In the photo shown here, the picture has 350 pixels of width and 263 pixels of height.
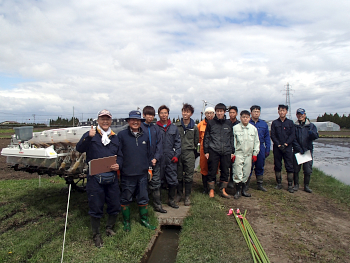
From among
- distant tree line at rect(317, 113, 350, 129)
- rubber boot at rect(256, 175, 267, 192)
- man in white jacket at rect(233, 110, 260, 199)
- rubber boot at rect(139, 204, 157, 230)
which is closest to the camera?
rubber boot at rect(139, 204, 157, 230)

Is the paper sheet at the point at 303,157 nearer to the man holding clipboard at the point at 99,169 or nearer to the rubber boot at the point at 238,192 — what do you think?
the rubber boot at the point at 238,192

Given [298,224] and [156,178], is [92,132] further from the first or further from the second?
[298,224]

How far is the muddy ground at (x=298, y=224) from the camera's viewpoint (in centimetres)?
355

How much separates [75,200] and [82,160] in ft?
6.51

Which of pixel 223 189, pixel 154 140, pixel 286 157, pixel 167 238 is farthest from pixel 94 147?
pixel 286 157

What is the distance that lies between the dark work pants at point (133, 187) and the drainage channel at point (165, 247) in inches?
28.4

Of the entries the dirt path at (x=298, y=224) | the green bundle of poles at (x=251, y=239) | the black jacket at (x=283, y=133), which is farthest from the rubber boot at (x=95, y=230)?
the black jacket at (x=283, y=133)

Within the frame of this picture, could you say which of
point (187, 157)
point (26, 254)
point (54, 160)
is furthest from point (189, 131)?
point (26, 254)

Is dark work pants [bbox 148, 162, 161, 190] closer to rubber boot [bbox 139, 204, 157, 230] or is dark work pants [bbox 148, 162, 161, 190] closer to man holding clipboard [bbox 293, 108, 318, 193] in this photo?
rubber boot [bbox 139, 204, 157, 230]

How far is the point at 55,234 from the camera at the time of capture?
420 centimetres

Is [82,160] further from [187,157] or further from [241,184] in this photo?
[241,184]

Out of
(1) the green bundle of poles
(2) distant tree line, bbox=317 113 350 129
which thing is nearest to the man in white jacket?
(1) the green bundle of poles

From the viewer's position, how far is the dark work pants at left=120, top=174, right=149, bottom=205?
4160mm

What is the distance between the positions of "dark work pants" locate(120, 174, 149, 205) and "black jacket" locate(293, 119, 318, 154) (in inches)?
167
